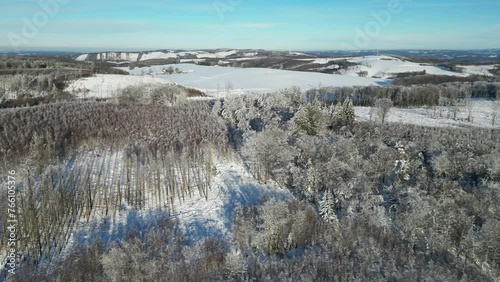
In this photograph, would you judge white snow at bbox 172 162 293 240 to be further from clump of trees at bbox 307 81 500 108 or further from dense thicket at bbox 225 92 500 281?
clump of trees at bbox 307 81 500 108

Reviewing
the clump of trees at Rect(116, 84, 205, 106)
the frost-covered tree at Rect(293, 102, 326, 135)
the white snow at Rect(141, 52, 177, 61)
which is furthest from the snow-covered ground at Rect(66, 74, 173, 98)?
the white snow at Rect(141, 52, 177, 61)

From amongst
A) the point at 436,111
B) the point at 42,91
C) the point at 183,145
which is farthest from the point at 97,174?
the point at 436,111

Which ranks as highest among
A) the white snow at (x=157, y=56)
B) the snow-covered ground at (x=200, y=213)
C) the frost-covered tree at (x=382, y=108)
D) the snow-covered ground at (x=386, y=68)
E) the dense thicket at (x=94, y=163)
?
the white snow at (x=157, y=56)

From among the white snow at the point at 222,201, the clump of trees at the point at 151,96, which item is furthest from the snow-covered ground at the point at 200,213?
the clump of trees at the point at 151,96

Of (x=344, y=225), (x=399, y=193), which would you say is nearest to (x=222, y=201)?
(x=344, y=225)

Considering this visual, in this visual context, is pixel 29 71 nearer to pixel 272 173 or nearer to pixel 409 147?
pixel 272 173

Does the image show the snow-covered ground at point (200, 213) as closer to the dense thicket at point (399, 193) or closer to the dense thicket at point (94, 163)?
the dense thicket at point (94, 163)
